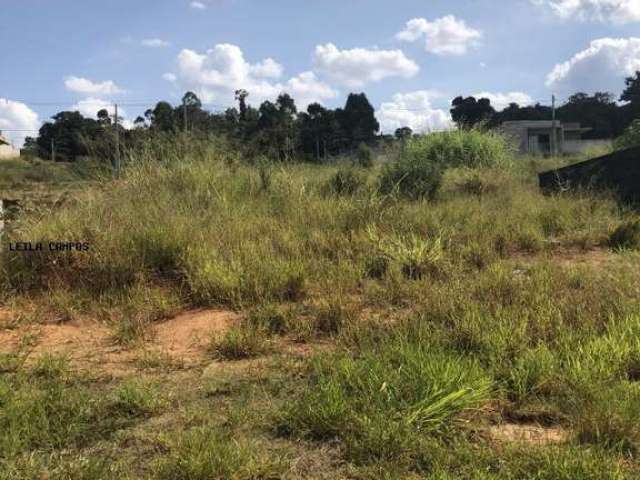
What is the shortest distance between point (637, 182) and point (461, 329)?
23.2 feet

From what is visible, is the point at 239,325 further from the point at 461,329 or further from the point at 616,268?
the point at 616,268

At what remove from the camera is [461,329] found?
343 centimetres

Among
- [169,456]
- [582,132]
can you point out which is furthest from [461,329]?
[582,132]

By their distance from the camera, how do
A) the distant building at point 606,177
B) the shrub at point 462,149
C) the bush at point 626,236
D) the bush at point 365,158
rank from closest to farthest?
the bush at point 626,236
the distant building at point 606,177
the bush at point 365,158
the shrub at point 462,149

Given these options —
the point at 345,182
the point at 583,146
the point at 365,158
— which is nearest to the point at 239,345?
the point at 345,182

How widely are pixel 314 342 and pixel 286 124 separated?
413 inches

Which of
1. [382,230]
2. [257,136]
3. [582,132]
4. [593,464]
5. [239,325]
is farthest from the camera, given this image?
[582,132]

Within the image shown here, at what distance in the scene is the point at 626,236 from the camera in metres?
6.39

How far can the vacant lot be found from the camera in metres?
2.33

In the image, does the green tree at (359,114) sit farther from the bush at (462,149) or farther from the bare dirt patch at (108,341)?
the bare dirt patch at (108,341)

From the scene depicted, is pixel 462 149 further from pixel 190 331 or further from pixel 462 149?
pixel 190 331

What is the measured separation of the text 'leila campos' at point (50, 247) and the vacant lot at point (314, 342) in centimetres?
5

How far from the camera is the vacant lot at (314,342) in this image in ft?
7.65

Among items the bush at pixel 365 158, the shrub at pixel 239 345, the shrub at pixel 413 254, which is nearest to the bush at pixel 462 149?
the bush at pixel 365 158
